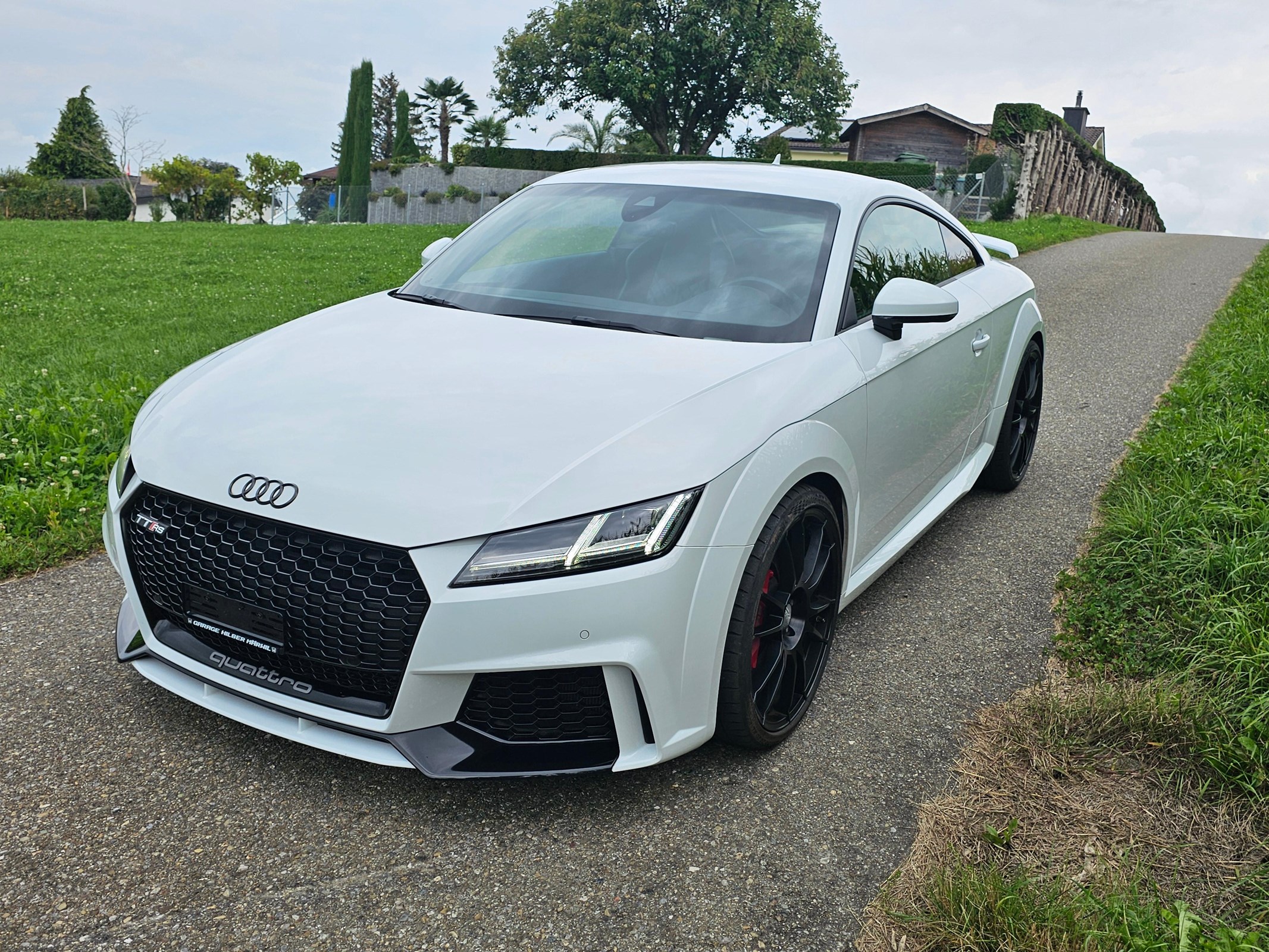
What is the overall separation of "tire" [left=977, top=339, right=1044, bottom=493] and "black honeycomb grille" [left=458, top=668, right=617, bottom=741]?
3.10 m

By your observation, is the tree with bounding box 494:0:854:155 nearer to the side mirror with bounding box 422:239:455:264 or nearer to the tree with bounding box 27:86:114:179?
the tree with bounding box 27:86:114:179

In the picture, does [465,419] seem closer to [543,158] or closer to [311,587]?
[311,587]

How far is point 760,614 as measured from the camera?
2.69 meters

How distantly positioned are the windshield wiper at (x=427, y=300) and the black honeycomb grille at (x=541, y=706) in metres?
1.50

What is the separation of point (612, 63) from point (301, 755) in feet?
138

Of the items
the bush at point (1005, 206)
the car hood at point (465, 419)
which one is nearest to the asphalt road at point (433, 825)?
the car hood at point (465, 419)

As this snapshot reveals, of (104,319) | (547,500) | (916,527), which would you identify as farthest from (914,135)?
(547,500)

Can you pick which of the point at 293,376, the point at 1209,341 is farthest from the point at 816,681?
the point at 1209,341

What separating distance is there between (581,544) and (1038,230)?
810 inches

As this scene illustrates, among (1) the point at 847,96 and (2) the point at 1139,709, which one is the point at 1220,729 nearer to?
(2) the point at 1139,709

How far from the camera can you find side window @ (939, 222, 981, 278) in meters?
4.48

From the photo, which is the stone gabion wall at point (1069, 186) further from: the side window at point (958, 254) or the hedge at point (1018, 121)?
the side window at point (958, 254)

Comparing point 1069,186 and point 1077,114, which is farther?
point 1077,114

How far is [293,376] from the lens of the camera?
287 centimetres
